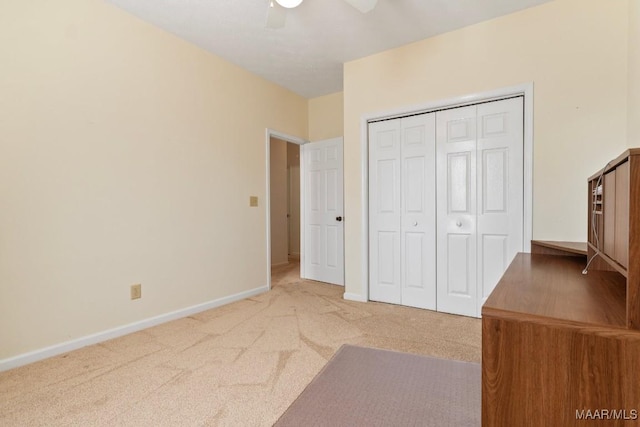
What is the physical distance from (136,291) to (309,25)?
2638mm

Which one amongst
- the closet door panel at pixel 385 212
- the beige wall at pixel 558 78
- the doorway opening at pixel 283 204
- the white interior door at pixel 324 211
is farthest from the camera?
the doorway opening at pixel 283 204

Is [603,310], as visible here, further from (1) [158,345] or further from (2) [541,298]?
(1) [158,345]

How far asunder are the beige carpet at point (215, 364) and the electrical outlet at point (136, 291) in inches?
11.9

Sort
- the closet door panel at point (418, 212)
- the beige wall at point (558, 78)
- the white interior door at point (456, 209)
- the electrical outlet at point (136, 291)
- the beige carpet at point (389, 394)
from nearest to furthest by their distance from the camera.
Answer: the beige carpet at point (389, 394) → the beige wall at point (558, 78) → the electrical outlet at point (136, 291) → the white interior door at point (456, 209) → the closet door panel at point (418, 212)

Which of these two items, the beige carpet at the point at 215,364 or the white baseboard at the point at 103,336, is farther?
the white baseboard at the point at 103,336

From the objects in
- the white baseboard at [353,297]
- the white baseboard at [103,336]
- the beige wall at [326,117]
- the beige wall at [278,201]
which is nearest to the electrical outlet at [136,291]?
the white baseboard at [103,336]

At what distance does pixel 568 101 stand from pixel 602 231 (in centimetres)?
150

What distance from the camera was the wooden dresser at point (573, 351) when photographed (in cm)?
79

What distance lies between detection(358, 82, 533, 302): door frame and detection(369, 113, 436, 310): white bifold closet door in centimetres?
5

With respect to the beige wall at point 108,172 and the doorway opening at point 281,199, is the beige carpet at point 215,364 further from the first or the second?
the doorway opening at point 281,199

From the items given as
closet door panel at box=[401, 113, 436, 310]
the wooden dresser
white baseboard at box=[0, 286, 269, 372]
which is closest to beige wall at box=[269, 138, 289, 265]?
white baseboard at box=[0, 286, 269, 372]

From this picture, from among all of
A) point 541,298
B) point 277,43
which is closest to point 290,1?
point 277,43

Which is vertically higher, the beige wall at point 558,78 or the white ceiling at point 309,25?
the white ceiling at point 309,25

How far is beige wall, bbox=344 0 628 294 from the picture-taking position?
7.20 feet
